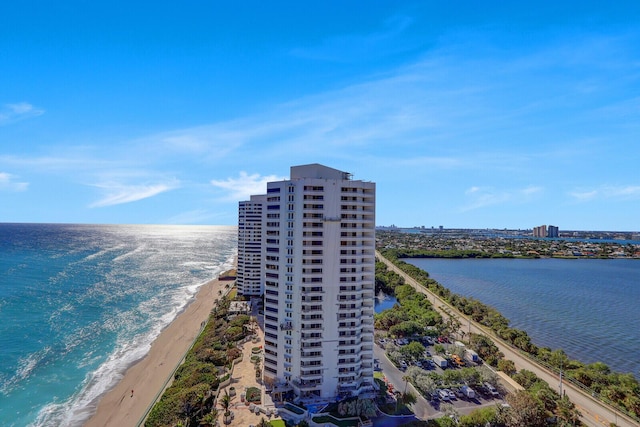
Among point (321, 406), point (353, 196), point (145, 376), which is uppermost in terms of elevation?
point (353, 196)

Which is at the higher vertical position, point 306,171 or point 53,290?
point 306,171

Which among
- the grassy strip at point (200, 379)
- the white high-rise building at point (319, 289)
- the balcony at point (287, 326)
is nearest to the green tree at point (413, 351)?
the white high-rise building at point (319, 289)

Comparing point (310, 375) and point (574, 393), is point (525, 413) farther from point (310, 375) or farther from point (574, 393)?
point (310, 375)

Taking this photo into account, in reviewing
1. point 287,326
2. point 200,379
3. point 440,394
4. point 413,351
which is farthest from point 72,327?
point 440,394

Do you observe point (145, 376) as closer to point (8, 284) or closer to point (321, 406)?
point (321, 406)

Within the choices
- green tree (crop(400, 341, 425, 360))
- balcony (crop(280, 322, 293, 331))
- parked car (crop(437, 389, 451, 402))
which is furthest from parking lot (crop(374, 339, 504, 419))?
balcony (crop(280, 322, 293, 331))

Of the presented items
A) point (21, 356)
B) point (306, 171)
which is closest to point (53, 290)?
point (21, 356)

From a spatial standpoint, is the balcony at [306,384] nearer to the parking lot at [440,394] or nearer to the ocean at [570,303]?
the parking lot at [440,394]
